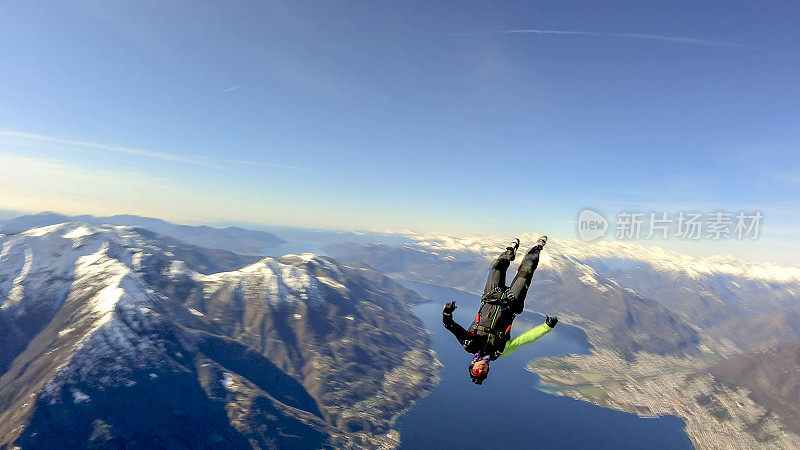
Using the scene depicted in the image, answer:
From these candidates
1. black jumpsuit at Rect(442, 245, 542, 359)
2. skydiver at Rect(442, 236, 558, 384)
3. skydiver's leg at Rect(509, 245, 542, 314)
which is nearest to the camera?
skydiver at Rect(442, 236, 558, 384)

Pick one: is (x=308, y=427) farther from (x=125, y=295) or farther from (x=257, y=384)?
(x=125, y=295)

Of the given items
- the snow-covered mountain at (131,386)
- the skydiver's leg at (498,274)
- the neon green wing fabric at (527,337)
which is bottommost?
the snow-covered mountain at (131,386)

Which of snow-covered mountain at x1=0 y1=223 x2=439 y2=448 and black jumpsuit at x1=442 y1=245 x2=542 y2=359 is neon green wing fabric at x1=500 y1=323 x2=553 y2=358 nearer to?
black jumpsuit at x1=442 y1=245 x2=542 y2=359

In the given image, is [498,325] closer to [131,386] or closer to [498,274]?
[498,274]

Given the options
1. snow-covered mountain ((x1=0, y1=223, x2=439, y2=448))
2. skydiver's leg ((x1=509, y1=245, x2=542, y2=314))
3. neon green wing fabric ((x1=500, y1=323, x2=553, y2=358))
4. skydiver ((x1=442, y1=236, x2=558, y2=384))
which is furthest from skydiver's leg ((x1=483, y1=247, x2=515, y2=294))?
snow-covered mountain ((x1=0, y1=223, x2=439, y2=448))

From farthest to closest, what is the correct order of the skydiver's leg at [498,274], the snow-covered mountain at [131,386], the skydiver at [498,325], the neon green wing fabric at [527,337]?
the snow-covered mountain at [131,386]
the skydiver's leg at [498,274]
the skydiver at [498,325]
the neon green wing fabric at [527,337]

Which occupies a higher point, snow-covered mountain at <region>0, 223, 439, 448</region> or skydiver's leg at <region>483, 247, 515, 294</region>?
skydiver's leg at <region>483, 247, 515, 294</region>

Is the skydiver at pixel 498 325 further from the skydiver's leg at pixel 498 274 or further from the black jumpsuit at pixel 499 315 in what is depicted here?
the skydiver's leg at pixel 498 274

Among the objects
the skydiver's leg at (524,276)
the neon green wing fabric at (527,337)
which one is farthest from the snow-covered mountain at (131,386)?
the skydiver's leg at (524,276)
